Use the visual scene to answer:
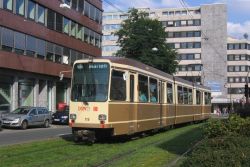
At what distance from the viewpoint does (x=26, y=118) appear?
1459 inches

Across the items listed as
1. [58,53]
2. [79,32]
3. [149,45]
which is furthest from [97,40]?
[58,53]

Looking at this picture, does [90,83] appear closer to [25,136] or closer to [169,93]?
[25,136]

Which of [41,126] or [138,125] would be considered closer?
[138,125]

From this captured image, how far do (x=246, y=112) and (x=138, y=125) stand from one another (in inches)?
188

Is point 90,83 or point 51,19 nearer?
point 90,83

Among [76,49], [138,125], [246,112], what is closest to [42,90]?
[76,49]

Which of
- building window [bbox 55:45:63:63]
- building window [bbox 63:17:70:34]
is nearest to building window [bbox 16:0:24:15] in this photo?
building window [bbox 55:45:63:63]

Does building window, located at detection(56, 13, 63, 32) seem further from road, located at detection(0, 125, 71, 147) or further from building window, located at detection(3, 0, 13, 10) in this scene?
road, located at detection(0, 125, 71, 147)

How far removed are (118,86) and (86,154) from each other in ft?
14.7

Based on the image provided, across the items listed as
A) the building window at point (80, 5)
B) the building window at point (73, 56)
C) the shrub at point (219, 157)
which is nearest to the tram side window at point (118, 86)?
the shrub at point (219, 157)

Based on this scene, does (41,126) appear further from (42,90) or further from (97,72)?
(97,72)

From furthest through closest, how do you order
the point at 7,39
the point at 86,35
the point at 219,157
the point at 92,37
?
the point at 92,37 < the point at 86,35 < the point at 7,39 < the point at 219,157

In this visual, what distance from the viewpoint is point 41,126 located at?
4041cm

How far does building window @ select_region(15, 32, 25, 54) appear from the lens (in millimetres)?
45094
